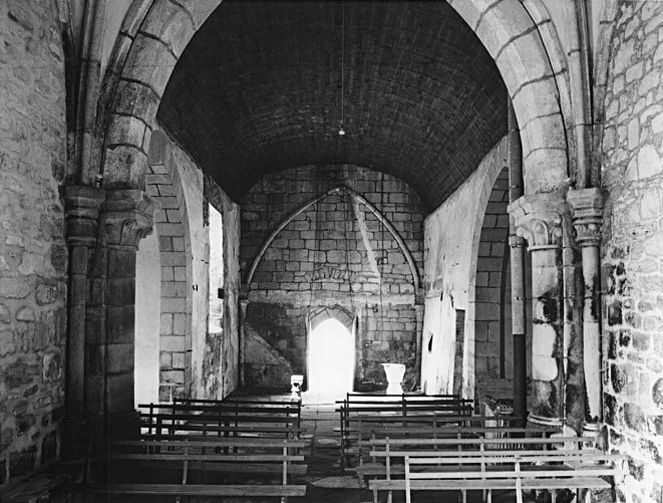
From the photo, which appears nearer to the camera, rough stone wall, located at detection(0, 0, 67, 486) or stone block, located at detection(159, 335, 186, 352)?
rough stone wall, located at detection(0, 0, 67, 486)

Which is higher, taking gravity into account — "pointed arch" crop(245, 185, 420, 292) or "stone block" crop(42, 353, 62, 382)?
"pointed arch" crop(245, 185, 420, 292)

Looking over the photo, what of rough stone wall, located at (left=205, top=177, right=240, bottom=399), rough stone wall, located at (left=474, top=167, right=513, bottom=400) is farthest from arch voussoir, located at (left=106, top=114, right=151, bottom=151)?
rough stone wall, located at (left=474, top=167, right=513, bottom=400)

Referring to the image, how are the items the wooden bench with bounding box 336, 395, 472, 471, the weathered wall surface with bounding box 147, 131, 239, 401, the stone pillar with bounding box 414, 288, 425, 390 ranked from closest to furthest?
the wooden bench with bounding box 336, 395, 472, 471 < the weathered wall surface with bounding box 147, 131, 239, 401 < the stone pillar with bounding box 414, 288, 425, 390

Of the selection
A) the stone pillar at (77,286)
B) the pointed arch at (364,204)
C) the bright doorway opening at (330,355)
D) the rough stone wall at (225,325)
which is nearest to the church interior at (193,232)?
the stone pillar at (77,286)

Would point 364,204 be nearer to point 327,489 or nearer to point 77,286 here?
point 327,489

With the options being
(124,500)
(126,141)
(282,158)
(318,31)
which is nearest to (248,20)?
(318,31)

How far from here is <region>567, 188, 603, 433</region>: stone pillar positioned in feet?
15.8

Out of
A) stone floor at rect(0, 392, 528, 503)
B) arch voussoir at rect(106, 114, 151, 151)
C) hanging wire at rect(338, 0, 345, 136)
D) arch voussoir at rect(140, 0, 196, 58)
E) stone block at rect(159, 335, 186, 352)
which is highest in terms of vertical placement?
hanging wire at rect(338, 0, 345, 136)

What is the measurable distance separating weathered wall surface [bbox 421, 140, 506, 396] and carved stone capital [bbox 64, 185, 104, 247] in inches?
194

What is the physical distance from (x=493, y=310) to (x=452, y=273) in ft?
5.64

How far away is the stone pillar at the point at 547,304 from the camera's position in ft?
16.4

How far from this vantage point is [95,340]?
478cm

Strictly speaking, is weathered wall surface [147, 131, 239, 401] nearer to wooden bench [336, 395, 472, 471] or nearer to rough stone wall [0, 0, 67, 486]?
wooden bench [336, 395, 472, 471]

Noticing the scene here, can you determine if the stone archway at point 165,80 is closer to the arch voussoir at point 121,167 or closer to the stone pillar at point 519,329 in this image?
the arch voussoir at point 121,167
